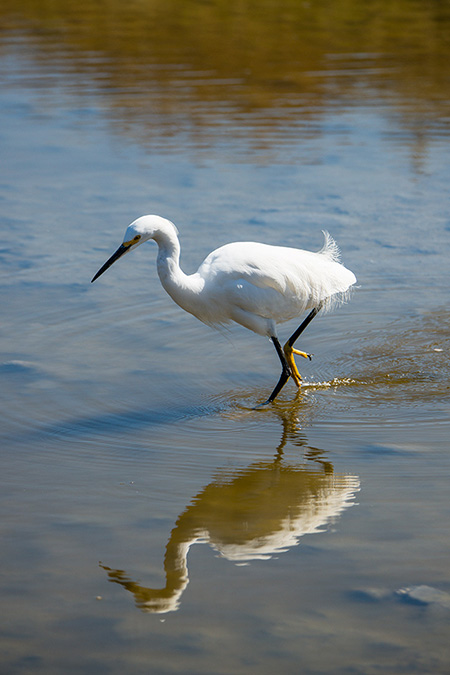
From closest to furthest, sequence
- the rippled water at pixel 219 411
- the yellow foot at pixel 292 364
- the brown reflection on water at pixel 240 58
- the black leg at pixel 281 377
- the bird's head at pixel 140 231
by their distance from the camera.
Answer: the rippled water at pixel 219 411
the bird's head at pixel 140 231
the black leg at pixel 281 377
the yellow foot at pixel 292 364
the brown reflection on water at pixel 240 58

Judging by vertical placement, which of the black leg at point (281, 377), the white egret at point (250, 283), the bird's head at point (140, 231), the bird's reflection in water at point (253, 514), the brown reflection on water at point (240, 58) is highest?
the brown reflection on water at point (240, 58)

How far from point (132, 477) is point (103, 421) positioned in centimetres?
86

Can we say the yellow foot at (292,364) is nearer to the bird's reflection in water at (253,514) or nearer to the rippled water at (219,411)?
the rippled water at (219,411)

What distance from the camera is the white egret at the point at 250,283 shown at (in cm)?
596

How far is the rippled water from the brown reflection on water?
0.24 m

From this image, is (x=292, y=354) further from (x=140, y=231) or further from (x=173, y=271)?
(x=140, y=231)

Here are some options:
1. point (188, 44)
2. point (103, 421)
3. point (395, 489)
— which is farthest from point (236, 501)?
point (188, 44)

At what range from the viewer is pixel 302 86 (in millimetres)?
16188

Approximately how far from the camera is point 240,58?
18.2 metres

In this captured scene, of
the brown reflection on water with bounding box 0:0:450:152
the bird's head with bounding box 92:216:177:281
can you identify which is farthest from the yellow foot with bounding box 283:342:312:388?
the brown reflection on water with bounding box 0:0:450:152

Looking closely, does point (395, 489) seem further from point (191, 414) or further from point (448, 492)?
point (191, 414)

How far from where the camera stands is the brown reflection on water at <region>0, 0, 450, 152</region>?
14.7 metres

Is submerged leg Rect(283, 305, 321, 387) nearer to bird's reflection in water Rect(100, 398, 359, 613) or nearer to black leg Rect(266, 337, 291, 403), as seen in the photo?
black leg Rect(266, 337, 291, 403)

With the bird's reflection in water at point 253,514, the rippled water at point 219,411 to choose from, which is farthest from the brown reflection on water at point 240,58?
the bird's reflection in water at point 253,514
